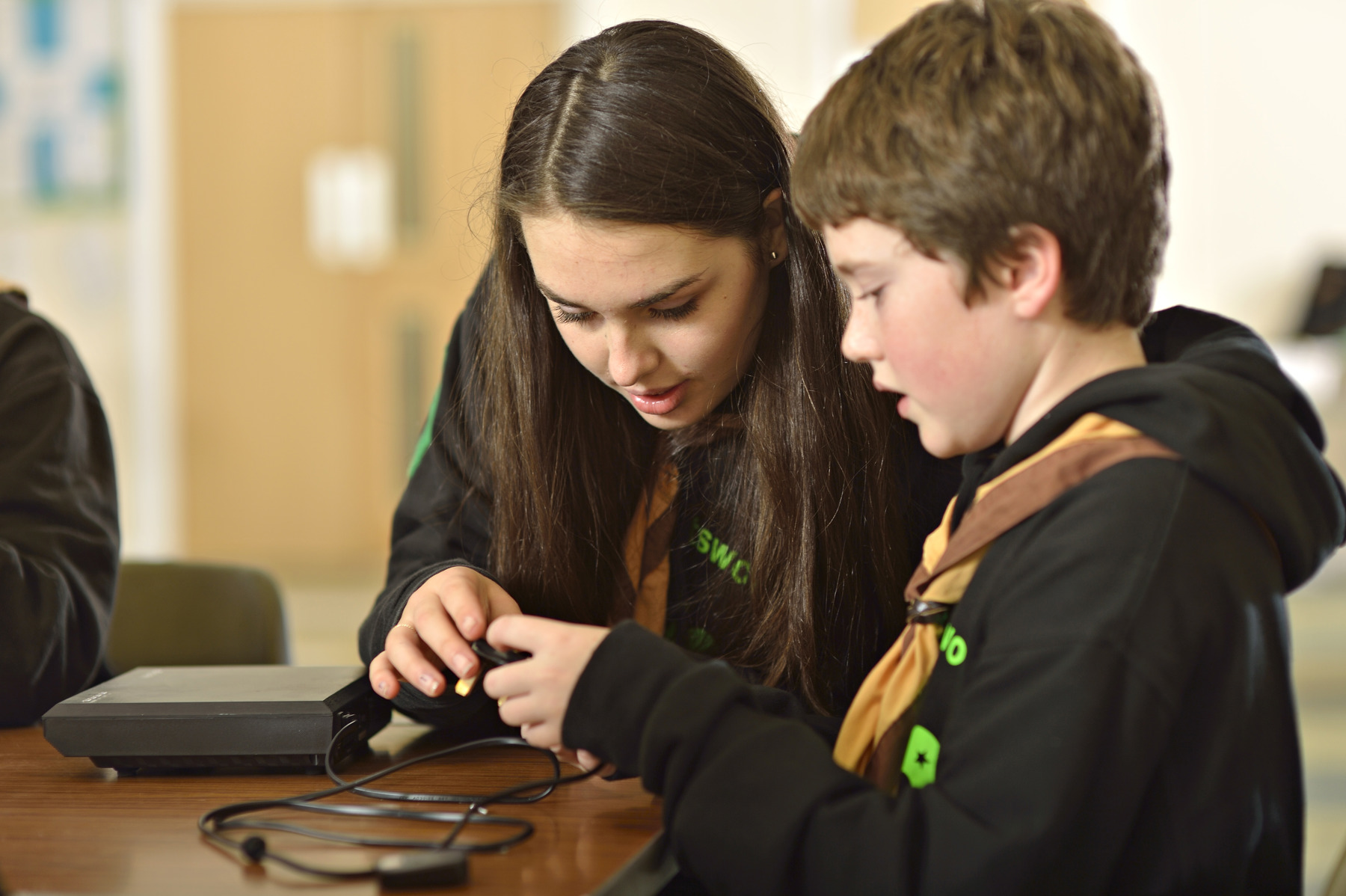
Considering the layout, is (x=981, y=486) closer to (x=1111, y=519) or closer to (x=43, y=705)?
(x=1111, y=519)

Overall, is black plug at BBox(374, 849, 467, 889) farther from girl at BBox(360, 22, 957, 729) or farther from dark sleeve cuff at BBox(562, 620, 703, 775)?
girl at BBox(360, 22, 957, 729)

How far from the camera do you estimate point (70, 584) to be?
43.6 inches

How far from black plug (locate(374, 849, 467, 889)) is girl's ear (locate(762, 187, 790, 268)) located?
1.97ft

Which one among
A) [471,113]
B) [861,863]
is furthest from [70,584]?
[471,113]

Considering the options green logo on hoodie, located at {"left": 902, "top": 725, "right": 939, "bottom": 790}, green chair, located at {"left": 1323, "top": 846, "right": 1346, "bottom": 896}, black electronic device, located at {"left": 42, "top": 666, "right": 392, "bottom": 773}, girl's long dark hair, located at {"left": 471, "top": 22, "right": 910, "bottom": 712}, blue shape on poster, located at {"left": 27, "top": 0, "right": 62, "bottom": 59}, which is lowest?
green chair, located at {"left": 1323, "top": 846, "right": 1346, "bottom": 896}

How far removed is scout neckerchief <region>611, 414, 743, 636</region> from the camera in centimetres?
118

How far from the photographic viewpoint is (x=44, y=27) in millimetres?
4418

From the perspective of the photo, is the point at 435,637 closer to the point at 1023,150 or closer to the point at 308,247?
the point at 1023,150

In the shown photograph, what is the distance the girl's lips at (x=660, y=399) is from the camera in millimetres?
1071

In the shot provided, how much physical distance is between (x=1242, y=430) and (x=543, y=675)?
453 mm

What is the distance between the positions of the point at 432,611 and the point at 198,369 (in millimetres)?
4247

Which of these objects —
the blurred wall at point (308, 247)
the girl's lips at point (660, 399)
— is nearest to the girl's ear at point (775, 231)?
the girl's lips at point (660, 399)

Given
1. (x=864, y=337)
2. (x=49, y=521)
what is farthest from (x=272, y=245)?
(x=864, y=337)

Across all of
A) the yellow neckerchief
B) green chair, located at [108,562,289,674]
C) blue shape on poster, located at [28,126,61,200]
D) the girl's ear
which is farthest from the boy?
blue shape on poster, located at [28,126,61,200]
